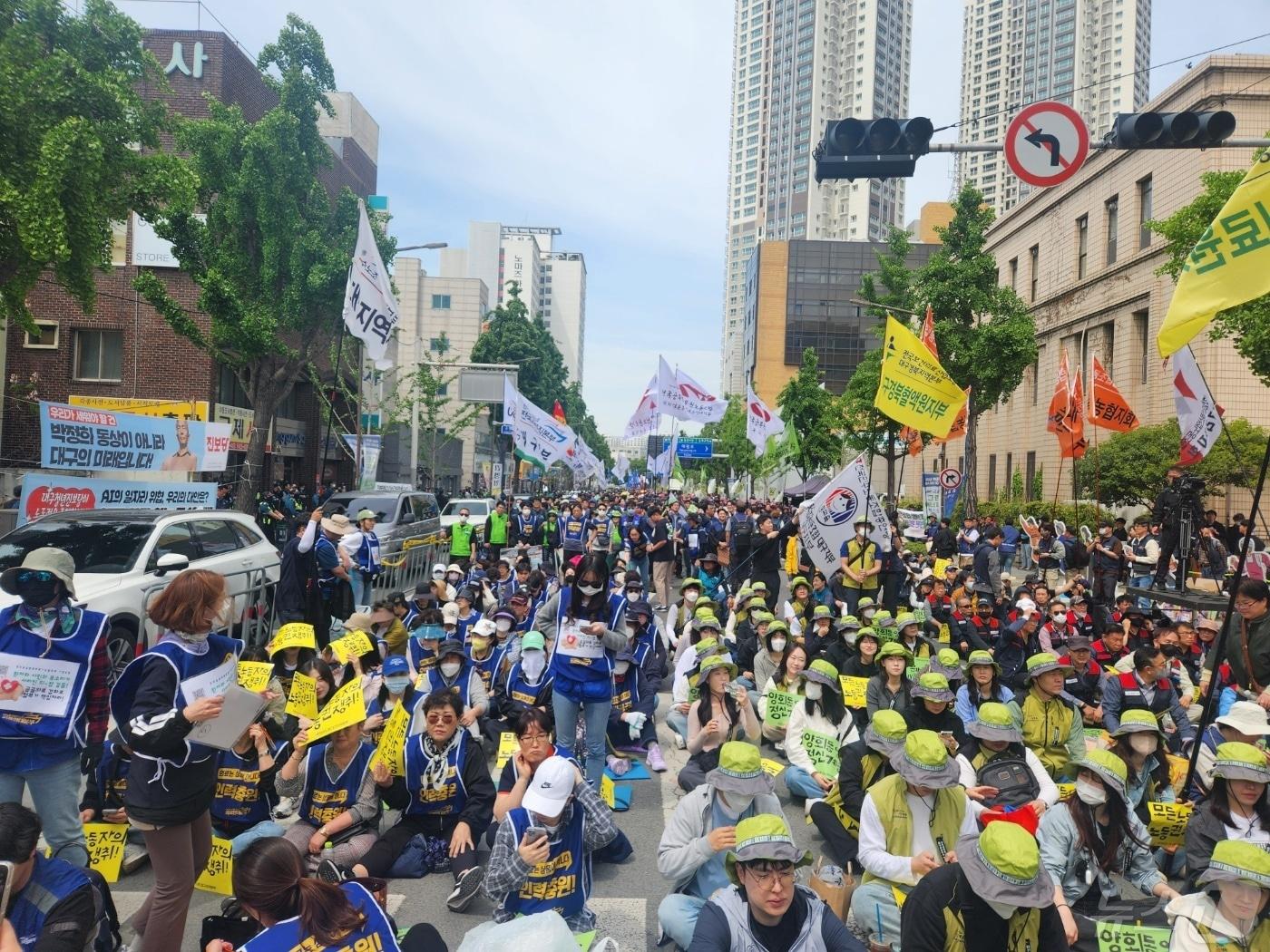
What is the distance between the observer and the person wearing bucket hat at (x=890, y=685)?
7160mm

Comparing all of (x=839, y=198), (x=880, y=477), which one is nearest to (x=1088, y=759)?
(x=880, y=477)

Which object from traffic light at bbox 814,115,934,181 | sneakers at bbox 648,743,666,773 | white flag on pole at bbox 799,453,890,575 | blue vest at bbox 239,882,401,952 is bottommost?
sneakers at bbox 648,743,666,773

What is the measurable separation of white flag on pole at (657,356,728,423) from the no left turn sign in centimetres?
2070

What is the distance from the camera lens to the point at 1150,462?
2659cm

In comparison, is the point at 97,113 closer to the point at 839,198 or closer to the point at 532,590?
the point at 532,590

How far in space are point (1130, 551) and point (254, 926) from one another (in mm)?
17452

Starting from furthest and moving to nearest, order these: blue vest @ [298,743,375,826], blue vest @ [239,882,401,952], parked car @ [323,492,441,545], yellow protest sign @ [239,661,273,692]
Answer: parked car @ [323,492,441,545]
yellow protest sign @ [239,661,273,692]
blue vest @ [298,743,375,826]
blue vest @ [239,882,401,952]

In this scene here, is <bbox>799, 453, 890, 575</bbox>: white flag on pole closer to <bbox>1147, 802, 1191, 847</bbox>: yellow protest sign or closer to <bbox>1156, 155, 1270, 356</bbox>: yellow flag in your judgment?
<bbox>1156, 155, 1270, 356</bbox>: yellow flag

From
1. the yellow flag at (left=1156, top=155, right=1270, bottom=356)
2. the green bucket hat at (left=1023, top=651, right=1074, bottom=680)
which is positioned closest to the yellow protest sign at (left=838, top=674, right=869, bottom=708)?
the green bucket hat at (left=1023, top=651, right=1074, bottom=680)

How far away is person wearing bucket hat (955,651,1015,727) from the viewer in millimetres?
6980

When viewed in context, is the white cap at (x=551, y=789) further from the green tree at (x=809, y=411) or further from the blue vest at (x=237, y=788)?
the green tree at (x=809, y=411)

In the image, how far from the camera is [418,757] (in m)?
5.54

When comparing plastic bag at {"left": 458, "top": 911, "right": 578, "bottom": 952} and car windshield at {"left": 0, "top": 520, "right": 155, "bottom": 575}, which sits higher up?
car windshield at {"left": 0, "top": 520, "right": 155, "bottom": 575}

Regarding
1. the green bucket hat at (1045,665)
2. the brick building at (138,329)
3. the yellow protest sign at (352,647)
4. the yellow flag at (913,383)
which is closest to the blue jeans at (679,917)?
the green bucket hat at (1045,665)
